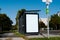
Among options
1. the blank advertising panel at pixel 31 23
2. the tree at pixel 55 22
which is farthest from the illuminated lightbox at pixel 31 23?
the tree at pixel 55 22

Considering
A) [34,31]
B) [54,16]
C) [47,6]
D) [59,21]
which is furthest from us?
[54,16]

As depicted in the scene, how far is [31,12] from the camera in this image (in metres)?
29.0

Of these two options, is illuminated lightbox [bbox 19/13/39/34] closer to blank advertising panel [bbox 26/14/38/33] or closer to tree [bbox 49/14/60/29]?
blank advertising panel [bbox 26/14/38/33]

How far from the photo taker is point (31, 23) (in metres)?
28.2

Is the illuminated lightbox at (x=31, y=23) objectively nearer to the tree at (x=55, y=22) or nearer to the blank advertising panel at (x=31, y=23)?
the blank advertising panel at (x=31, y=23)

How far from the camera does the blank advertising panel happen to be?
2755 centimetres

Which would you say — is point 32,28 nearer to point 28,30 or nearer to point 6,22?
point 28,30

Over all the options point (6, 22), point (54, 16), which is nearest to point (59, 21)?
point (54, 16)

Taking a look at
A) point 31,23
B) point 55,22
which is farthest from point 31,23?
point 55,22

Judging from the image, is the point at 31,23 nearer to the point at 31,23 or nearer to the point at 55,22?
the point at 31,23

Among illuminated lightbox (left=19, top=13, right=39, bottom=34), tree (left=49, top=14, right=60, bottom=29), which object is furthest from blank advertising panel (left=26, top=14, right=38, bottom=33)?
tree (left=49, top=14, right=60, bottom=29)

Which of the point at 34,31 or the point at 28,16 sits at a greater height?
the point at 28,16

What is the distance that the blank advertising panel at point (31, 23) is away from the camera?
27.5 meters

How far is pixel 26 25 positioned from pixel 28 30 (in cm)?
93
